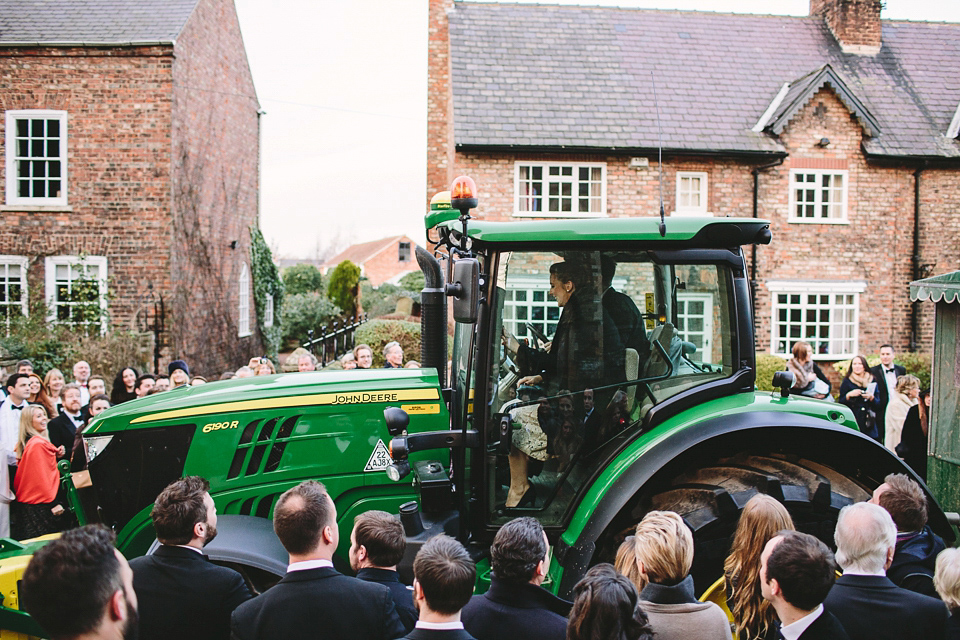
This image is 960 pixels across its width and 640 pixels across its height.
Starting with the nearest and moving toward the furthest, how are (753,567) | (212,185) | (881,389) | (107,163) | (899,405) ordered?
1. (753,567)
2. (899,405)
3. (881,389)
4. (107,163)
5. (212,185)

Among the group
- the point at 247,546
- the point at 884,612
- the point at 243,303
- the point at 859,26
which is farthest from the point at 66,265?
the point at 859,26

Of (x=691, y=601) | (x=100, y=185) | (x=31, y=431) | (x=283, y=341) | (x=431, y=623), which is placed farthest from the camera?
(x=283, y=341)

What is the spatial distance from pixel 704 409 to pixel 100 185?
46.7 ft

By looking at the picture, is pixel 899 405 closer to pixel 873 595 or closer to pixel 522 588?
pixel 873 595

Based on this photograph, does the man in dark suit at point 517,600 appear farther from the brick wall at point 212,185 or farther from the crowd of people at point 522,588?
the brick wall at point 212,185

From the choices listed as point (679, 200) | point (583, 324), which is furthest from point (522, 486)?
point (679, 200)

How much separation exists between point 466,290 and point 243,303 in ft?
54.6

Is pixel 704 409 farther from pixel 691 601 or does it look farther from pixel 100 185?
pixel 100 185

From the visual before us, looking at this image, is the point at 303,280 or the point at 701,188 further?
the point at 303,280

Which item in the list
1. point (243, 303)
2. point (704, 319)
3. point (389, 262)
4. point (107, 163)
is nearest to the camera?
point (704, 319)

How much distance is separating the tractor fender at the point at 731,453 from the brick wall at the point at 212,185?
1291cm

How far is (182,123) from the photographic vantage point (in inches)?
587

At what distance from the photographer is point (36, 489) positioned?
19.4 ft

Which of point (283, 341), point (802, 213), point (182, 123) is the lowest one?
point (283, 341)
